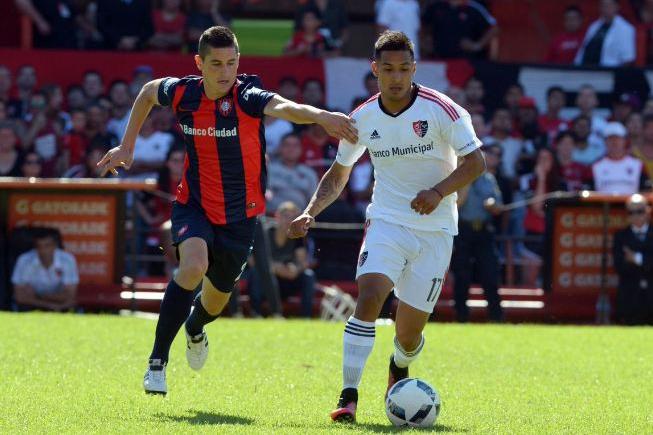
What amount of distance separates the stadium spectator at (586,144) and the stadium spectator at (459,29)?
2.79 m

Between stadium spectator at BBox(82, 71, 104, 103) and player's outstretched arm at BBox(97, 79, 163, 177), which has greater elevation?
stadium spectator at BBox(82, 71, 104, 103)

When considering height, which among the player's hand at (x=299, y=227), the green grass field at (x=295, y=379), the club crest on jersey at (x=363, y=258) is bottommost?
the green grass field at (x=295, y=379)

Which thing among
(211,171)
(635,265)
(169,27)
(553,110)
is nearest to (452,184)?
(211,171)

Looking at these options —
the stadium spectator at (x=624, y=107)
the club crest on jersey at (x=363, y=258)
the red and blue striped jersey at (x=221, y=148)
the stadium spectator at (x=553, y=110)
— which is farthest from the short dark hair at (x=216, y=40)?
the stadium spectator at (x=624, y=107)

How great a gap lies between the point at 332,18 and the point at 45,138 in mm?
4916

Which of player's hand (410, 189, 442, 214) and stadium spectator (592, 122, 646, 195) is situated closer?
player's hand (410, 189, 442, 214)

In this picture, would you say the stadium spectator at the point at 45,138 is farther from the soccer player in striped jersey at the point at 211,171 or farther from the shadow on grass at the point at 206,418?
the shadow on grass at the point at 206,418

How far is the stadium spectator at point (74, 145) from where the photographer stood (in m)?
17.4

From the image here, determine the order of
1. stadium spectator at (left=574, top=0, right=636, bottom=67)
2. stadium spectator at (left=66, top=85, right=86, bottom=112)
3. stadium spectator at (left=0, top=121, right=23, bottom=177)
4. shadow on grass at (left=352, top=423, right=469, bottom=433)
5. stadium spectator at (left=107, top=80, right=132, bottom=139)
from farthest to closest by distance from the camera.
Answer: stadium spectator at (left=574, top=0, right=636, bottom=67), stadium spectator at (left=66, top=85, right=86, bottom=112), stadium spectator at (left=107, top=80, right=132, bottom=139), stadium spectator at (left=0, top=121, right=23, bottom=177), shadow on grass at (left=352, top=423, right=469, bottom=433)

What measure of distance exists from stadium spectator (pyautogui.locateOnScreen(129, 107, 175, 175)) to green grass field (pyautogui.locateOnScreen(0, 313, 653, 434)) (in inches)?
133

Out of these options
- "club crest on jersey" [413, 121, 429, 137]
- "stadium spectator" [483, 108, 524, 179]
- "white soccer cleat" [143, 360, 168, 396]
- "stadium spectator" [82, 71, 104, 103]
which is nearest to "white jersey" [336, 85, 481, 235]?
"club crest on jersey" [413, 121, 429, 137]

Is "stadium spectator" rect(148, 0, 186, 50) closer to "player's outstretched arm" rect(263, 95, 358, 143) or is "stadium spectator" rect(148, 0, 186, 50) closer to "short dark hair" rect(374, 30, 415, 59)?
"short dark hair" rect(374, 30, 415, 59)

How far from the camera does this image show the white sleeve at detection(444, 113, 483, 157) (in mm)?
7449

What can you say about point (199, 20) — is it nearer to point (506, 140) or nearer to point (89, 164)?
point (89, 164)
